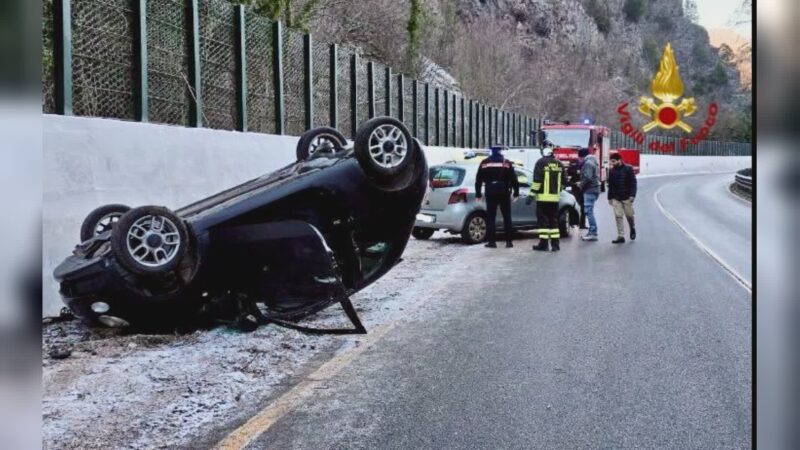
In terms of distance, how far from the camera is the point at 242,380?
5566 mm

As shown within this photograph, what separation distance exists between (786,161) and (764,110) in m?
0.12

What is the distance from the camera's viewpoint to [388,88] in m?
21.7

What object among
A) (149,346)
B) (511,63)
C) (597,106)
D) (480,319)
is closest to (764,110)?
(149,346)

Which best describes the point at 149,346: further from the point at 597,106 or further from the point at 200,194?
the point at 597,106

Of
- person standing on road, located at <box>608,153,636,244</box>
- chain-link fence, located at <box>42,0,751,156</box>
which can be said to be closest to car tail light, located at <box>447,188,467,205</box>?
person standing on road, located at <box>608,153,636,244</box>

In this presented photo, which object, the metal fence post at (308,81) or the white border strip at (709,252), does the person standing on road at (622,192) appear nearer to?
the white border strip at (709,252)

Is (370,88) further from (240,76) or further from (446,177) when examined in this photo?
(240,76)

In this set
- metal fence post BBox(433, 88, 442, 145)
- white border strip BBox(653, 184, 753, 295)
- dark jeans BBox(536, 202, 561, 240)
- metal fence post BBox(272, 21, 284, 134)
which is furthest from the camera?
metal fence post BBox(433, 88, 442, 145)

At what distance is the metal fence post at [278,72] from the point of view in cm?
1441

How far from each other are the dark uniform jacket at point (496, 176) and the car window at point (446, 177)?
0.92 m

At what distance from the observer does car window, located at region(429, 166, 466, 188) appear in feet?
50.5

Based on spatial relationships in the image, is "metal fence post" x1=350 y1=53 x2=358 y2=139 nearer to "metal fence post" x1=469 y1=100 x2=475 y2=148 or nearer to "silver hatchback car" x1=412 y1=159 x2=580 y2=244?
"silver hatchback car" x1=412 y1=159 x2=580 y2=244

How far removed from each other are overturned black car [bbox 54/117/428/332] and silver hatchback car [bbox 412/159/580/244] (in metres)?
8.10

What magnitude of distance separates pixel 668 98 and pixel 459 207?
11929mm
